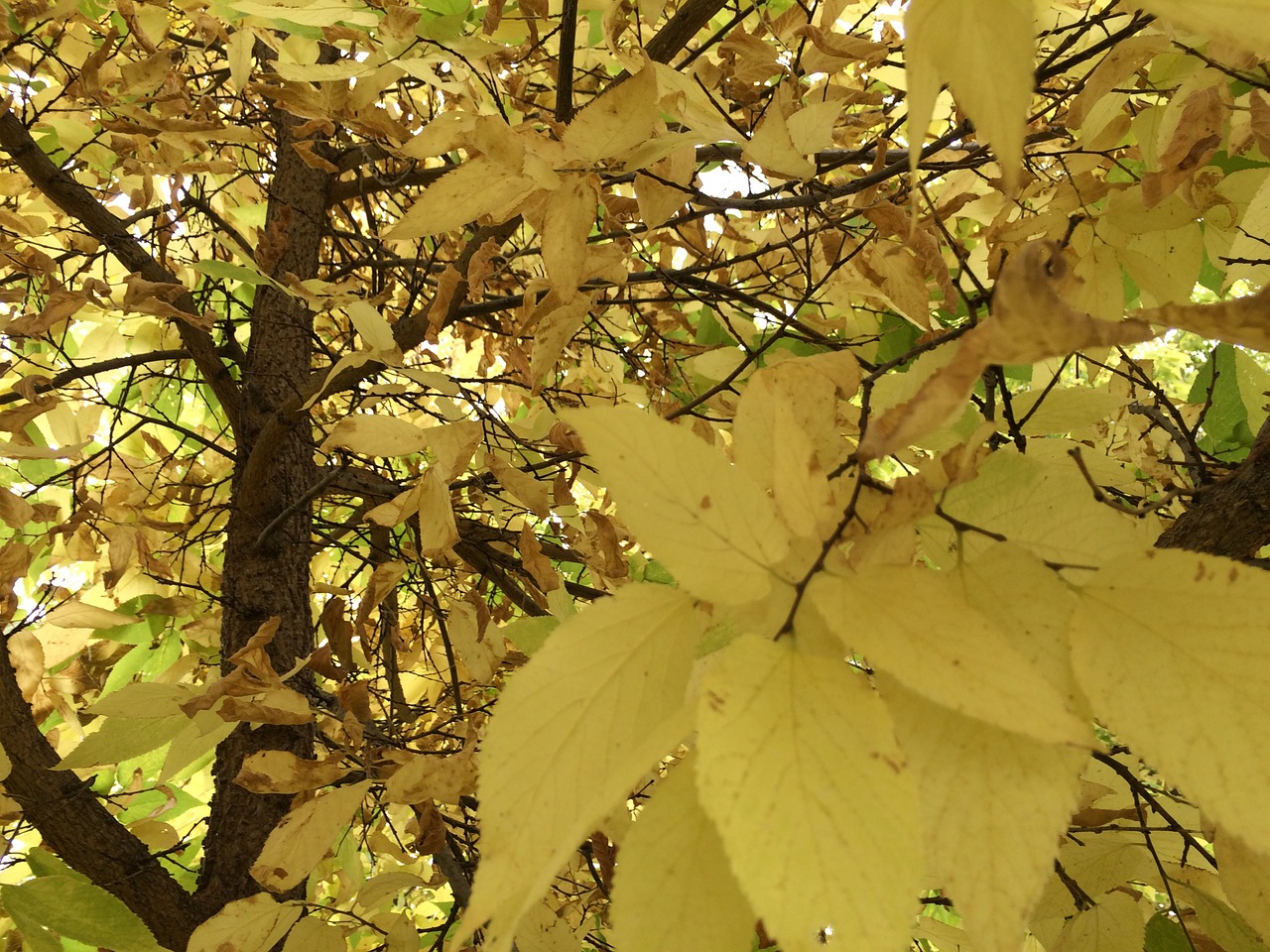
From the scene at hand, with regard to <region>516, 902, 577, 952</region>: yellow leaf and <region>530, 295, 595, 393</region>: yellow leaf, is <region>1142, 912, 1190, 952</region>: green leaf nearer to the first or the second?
<region>516, 902, 577, 952</region>: yellow leaf

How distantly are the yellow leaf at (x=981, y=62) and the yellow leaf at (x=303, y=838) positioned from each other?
77 cm

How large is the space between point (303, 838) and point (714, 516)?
0.69 m

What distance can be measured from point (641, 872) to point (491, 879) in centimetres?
6

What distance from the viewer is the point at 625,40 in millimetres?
1202

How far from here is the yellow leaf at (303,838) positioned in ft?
2.56

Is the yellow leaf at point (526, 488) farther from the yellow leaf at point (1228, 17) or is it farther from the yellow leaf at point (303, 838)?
the yellow leaf at point (1228, 17)

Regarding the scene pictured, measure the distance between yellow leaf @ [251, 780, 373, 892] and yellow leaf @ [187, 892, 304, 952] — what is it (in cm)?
8

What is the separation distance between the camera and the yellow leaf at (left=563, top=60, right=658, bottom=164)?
57 cm

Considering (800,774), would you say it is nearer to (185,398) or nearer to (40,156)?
(40,156)

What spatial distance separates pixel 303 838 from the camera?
799 millimetres

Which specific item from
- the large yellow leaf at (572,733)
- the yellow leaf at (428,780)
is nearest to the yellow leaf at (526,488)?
the yellow leaf at (428,780)

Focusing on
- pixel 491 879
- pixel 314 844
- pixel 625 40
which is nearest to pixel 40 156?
pixel 625 40

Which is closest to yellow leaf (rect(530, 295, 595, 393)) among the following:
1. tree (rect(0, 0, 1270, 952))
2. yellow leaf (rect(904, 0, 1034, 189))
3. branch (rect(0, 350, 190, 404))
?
tree (rect(0, 0, 1270, 952))

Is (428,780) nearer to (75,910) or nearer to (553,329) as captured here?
(75,910)
